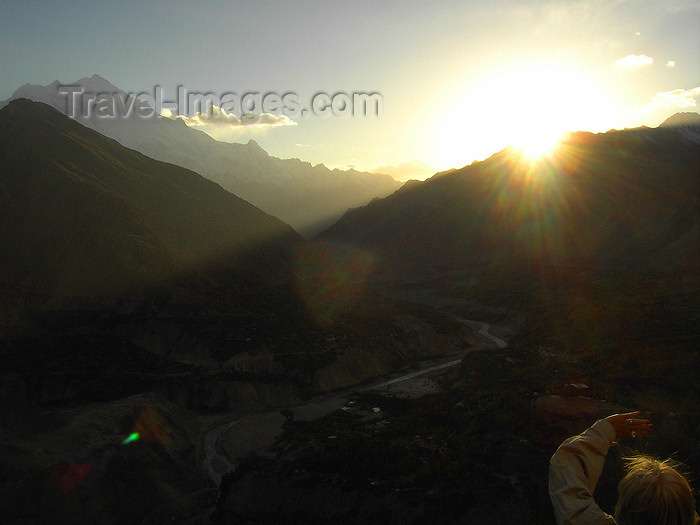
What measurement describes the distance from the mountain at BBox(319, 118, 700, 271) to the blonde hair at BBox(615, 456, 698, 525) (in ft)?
346

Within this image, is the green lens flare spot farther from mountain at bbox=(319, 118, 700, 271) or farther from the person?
mountain at bbox=(319, 118, 700, 271)

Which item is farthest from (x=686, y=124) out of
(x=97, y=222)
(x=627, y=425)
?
(x=627, y=425)

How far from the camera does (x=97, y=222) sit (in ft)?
236

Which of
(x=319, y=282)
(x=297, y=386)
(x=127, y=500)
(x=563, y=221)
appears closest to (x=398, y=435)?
(x=127, y=500)

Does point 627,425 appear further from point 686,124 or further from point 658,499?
point 686,124

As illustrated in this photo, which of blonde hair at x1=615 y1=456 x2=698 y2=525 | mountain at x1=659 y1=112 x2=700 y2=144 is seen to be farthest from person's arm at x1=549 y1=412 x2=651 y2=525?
mountain at x1=659 y1=112 x2=700 y2=144

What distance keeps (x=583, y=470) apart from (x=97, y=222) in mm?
78168

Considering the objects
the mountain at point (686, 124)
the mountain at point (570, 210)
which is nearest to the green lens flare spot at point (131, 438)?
the mountain at point (570, 210)

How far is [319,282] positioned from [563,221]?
239 feet

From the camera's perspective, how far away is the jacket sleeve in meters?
4.07

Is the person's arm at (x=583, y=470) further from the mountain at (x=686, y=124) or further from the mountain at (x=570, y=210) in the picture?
the mountain at (x=686, y=124)

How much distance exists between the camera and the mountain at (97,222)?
66.5 metres

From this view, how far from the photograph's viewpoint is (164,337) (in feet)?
188

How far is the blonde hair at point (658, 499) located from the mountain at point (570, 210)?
105444mm
